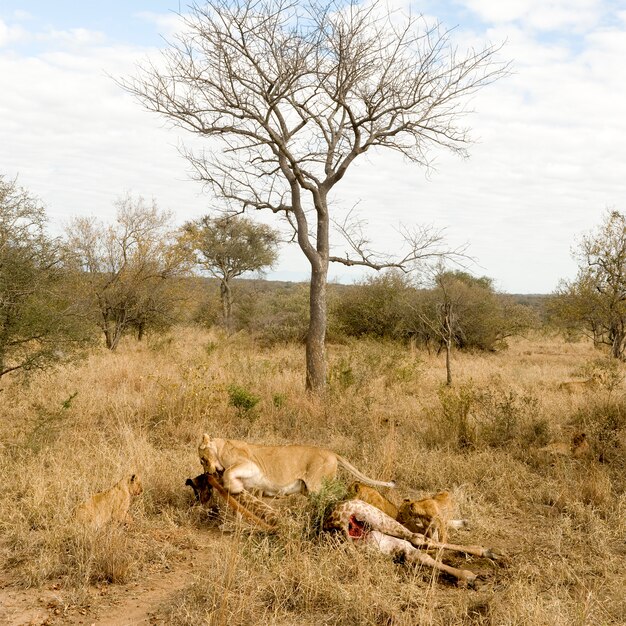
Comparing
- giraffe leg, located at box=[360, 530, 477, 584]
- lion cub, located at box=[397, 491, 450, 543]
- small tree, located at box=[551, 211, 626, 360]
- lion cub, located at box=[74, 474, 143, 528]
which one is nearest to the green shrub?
lion cub, located at box=[74, 474, 143, 528]

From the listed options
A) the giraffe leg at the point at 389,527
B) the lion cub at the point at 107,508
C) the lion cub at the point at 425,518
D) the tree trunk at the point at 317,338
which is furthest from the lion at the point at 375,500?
the tree trunk at the point at 317,338

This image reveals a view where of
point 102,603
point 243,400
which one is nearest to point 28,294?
point 243,400

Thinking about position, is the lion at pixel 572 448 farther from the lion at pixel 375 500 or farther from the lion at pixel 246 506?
the lion at pixel 246 506

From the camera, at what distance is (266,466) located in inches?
182

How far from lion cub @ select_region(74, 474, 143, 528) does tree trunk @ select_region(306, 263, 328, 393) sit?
521 centimetres

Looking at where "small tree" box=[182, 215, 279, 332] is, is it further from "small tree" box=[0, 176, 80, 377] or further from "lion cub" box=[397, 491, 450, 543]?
"lion cub" box=[397, 491, 450, 543]

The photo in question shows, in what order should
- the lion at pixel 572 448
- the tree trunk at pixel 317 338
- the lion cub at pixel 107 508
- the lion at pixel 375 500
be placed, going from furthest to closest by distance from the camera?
the tree trunk at pixel 317 338
the lion at pixel 572 448
the lion at pixel 375 500
the lion cub at pixel 107 508

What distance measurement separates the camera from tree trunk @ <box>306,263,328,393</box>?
31.9 feet

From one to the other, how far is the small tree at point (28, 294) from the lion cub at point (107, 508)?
3.39 meters

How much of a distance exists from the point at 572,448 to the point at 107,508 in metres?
4.76

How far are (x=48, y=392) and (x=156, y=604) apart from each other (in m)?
6.74

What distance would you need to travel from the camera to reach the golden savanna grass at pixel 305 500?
11.2 ft

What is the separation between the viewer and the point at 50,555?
12.9 feet

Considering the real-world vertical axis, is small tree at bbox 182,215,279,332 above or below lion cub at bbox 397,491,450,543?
above
